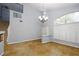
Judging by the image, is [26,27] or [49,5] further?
[26,27]

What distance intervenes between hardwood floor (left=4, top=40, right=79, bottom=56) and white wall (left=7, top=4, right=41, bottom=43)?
0.11 meters

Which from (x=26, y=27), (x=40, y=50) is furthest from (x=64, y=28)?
(x=26, y=27)

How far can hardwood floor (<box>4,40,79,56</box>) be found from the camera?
1.63 m

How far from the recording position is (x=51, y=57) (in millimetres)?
1583

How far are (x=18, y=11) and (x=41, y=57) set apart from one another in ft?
2.96

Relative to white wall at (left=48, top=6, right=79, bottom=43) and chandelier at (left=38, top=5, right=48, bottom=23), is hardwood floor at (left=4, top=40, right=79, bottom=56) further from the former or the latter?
chandelier at (left=38, top=5, right=48, bottom=23)

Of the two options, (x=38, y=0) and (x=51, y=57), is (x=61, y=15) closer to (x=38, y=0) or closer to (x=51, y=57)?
(x=38, y=0)

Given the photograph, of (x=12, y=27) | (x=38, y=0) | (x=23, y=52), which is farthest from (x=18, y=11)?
(x=23, y=52)

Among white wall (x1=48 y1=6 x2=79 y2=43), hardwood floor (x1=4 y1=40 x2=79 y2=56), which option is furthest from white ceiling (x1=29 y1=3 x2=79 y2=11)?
hardwood floor (x1=4 y1=40 x2=79 y2=56)

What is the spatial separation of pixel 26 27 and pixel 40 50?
508 millimetres

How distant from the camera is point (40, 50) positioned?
5.52ft

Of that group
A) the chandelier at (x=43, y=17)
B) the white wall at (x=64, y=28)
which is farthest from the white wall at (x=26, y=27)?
the white wall at (x=64, y=28)

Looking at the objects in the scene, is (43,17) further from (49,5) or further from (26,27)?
(26,27)

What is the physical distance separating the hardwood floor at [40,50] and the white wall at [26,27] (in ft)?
0.36
